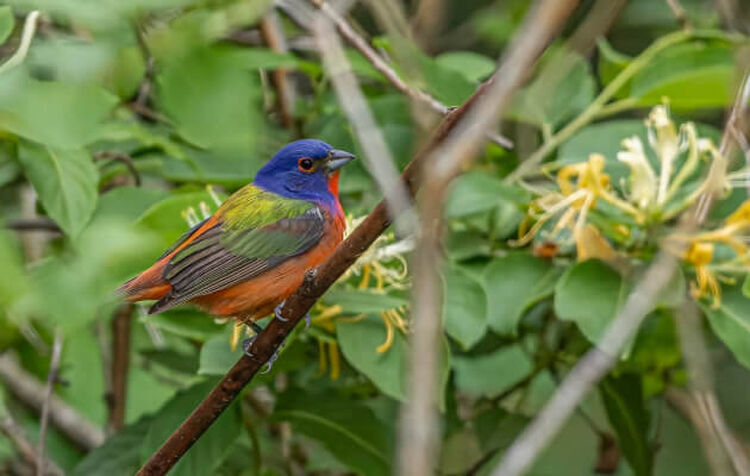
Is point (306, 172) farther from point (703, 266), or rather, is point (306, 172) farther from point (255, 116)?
point (703, 266)

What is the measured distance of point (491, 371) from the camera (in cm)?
372

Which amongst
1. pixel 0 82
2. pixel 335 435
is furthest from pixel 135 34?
pixel 335 435

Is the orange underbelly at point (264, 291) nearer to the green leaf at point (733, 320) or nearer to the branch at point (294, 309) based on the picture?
the branch at point (294, 309)

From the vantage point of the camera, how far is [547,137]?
362 cm

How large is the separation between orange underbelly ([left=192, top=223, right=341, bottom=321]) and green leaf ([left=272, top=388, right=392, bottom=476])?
0.29 metres

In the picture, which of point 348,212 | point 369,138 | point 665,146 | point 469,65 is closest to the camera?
point 369,138

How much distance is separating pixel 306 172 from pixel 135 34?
645 millimetres

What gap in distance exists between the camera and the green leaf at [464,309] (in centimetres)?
302

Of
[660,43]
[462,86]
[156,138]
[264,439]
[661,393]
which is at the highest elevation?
[156,138]

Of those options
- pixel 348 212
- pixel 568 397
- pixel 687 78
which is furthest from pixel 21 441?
pixel 568 397

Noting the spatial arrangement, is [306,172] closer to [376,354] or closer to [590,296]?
[376,354]

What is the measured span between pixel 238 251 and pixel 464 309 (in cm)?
70

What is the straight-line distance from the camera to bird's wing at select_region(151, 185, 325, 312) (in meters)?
3.16

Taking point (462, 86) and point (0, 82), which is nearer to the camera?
point (0, 82)
